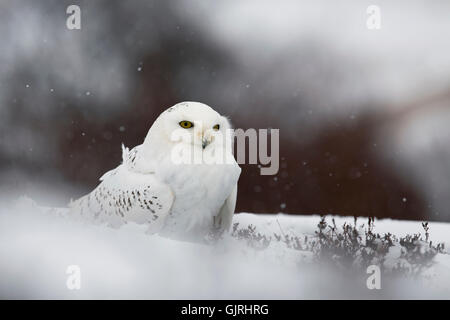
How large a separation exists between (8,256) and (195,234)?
4.40 ft

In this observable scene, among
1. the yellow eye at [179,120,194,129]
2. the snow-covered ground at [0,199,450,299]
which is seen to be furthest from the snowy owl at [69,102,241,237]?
the snow-covered ground at [0,199,450,299]

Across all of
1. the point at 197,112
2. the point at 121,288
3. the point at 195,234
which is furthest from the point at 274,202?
the point at 121,288

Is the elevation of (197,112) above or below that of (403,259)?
above

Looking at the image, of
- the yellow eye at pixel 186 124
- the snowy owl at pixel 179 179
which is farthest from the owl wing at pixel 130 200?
the yellow eye at pixel 186 124

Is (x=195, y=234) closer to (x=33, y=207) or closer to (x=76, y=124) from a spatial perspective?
(x=33, y=207)

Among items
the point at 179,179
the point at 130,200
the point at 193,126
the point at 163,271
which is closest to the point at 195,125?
the point at 193,126

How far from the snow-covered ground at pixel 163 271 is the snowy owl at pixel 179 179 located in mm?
421

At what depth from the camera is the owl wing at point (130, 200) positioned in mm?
3660

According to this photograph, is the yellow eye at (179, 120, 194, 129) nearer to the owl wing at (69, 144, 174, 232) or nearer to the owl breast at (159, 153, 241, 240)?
the owl breast at (159, 153, 241, 240)

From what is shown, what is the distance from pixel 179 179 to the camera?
3.69 meters

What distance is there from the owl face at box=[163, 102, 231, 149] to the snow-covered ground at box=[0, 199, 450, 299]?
786 millimetres

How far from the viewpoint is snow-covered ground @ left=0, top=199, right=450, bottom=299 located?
2.82 meters

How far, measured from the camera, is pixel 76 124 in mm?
5324

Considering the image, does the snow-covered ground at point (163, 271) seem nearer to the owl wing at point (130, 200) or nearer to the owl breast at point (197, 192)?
the owl wing at point (130, 200)
